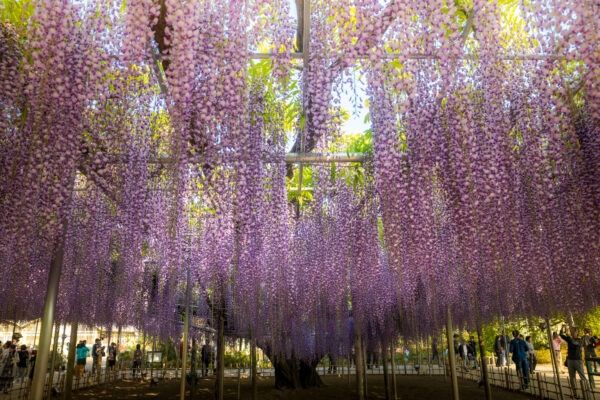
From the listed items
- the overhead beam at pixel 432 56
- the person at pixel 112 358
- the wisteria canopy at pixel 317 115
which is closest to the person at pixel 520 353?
the wisteria canopy at pixel 317 115

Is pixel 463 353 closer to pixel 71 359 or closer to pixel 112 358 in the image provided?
pixel 112 358

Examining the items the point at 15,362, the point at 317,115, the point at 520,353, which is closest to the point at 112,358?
the point at 15,362

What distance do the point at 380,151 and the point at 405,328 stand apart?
291 inches

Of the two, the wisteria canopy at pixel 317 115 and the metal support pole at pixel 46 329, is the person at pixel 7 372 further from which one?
the metal support pole at pixel 46 329

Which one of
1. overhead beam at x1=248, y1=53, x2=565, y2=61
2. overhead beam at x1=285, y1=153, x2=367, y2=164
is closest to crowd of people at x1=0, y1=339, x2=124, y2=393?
overhead beam at x1=285, y1=153, x2=367, y2=164

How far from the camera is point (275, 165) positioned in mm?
6152

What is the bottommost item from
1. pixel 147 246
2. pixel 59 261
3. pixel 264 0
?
pixel 59 261

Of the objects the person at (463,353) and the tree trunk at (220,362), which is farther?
the person at (463,353)

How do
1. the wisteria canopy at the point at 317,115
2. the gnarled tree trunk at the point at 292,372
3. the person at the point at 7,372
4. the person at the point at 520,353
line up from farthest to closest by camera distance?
the gnarled tree trunk at the point at 292,372 < the person at the point at 7,372 < the person at the point at 520,353 < the wisteria canopy at the point at 317,115

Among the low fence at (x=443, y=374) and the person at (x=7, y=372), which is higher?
the person at (x=7, y=372)

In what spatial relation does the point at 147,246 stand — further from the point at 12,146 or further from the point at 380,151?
the point at 380,151

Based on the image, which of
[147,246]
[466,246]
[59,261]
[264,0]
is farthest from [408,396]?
[264,0]

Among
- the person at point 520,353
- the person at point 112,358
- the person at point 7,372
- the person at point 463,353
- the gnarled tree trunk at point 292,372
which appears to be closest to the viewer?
the person at point 520,353

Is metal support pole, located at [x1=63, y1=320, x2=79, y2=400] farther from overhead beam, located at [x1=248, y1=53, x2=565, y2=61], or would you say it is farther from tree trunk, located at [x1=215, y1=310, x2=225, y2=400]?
overhead beam, located at [x1=248, y1=53, x2=565, y2=61]
